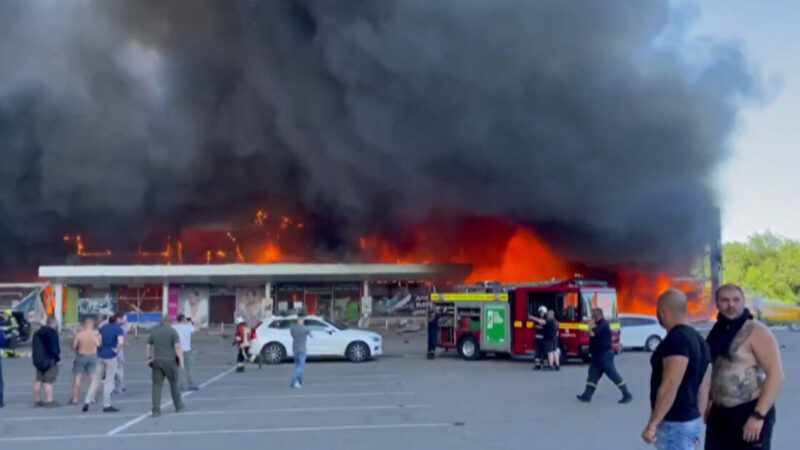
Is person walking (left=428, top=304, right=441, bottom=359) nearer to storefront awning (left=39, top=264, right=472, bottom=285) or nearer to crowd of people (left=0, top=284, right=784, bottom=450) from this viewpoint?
storefront awning (left=39, top=264, right=472, bottom=285)

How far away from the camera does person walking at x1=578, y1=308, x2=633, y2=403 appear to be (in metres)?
11.8

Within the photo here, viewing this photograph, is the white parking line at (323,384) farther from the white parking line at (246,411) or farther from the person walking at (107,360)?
the white parking line at (246,411)

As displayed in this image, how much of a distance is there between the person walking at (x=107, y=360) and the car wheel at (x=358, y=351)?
8454 millimetres

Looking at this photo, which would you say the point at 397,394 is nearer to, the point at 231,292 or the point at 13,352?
the point at 13,352

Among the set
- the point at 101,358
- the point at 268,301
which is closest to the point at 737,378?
the point at 101,358

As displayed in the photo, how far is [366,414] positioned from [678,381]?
21.5ft

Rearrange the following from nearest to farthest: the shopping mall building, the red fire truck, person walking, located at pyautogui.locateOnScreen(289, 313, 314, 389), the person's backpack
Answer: the person's backpack, person walking, located at pyautogui.locateOnScreen(289, 313, 314, 389), the red fire truck, the shopping mall building

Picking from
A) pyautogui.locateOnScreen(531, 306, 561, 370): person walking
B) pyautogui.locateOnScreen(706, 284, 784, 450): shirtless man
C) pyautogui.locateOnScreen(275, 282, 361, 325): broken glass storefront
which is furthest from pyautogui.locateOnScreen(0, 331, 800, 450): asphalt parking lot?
pyautogui.locateOnScreen(275, 282, 361, 325): broken glass storefront

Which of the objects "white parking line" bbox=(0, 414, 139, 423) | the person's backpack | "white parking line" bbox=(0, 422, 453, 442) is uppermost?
the person's backpack

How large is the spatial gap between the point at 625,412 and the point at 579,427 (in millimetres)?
1637

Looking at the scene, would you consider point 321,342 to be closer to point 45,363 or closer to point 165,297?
point 45,363

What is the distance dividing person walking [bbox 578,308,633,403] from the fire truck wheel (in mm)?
8151

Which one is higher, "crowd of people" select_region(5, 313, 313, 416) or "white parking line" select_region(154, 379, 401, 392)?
"crowd of people" select_region(5, 313, 313, 416)

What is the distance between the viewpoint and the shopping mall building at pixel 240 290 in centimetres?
3462
